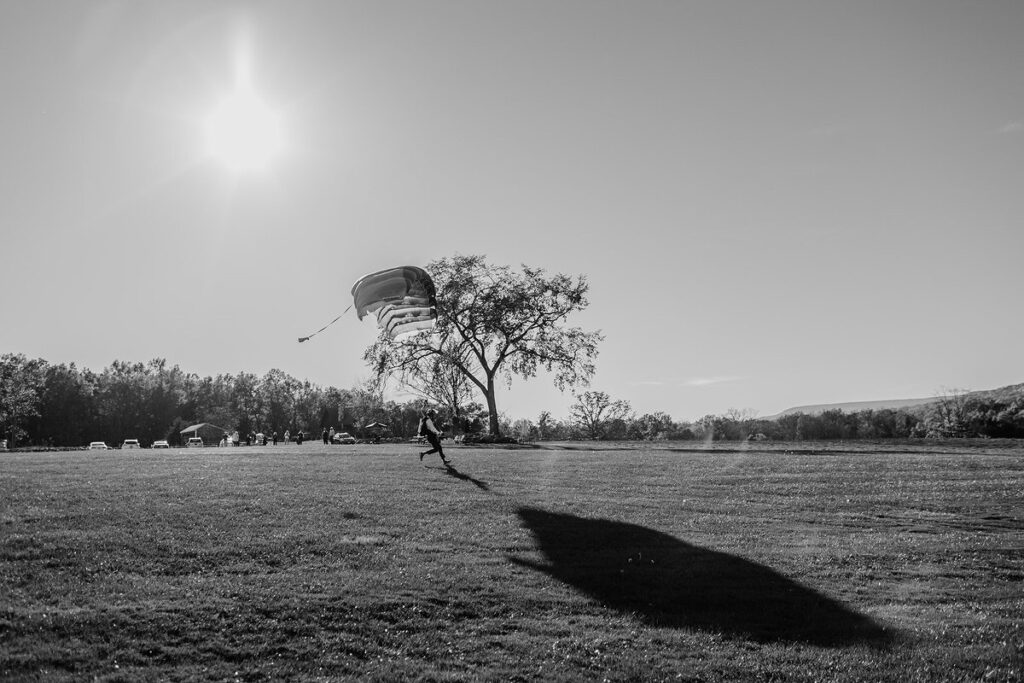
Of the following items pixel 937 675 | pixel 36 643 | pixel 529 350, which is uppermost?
pixel 529 350

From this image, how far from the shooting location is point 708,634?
12.1 meters

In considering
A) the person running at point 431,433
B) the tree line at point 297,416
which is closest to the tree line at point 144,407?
the tree line at point 297,416

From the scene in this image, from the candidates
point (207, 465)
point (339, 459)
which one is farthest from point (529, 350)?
point (207, 465)

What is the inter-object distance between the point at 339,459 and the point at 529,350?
40.6m

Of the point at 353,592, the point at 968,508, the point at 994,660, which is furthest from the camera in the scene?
the point at 968,508

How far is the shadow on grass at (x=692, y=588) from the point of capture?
1250 centimetres

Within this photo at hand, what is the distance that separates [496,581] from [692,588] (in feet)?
12.4

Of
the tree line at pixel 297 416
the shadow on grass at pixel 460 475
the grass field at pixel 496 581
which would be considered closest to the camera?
the grass field at pixel 496 581

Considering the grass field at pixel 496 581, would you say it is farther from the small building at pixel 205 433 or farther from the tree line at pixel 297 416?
the small building at pixel 205 433

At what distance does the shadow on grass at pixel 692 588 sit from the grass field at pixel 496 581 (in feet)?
0.20

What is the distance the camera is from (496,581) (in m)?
14.3

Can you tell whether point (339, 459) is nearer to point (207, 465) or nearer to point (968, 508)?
point (207, 465)

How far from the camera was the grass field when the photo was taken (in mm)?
10648

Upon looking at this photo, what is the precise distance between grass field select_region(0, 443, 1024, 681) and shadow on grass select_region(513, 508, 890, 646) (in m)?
0.06
